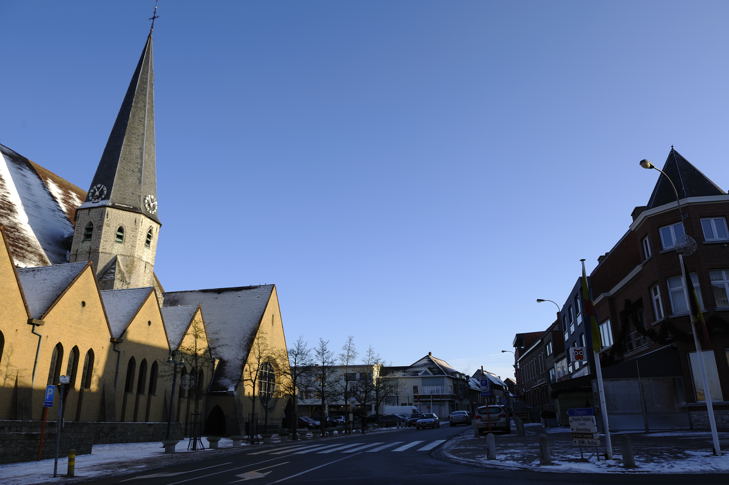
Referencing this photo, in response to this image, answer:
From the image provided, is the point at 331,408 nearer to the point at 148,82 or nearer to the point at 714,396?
the point at 148,82

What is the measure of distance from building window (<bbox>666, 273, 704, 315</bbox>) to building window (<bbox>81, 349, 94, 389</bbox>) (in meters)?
33.2

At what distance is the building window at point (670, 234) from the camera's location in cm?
2622

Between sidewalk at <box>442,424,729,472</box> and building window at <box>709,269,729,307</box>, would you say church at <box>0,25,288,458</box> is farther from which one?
building window at <box>709,269,729,307</box>

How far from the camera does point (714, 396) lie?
23484 mm

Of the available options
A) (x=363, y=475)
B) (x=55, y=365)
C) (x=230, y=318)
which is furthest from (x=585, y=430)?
(x=230, y=318)

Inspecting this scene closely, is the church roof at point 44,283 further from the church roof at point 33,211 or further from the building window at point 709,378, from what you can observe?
the building window at point 709,378

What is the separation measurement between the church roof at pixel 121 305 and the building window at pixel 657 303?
107 ft

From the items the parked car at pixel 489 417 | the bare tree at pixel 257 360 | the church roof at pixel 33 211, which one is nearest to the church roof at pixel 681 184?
the parked car at pixel 489 417

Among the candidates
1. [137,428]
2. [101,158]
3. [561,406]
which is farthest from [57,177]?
[561,406]

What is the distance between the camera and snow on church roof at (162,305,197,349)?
143 ft

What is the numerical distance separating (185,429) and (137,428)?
493 inches

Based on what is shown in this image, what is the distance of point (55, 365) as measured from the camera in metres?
29.6

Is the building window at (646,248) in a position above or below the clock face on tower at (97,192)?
below

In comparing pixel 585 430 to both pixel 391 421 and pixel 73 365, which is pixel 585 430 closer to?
pixel 73 365
